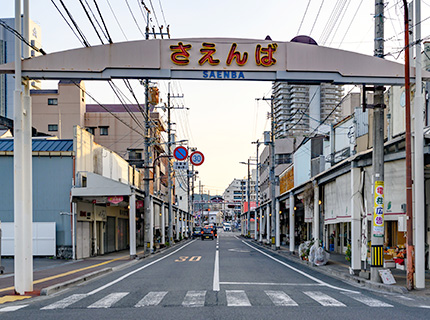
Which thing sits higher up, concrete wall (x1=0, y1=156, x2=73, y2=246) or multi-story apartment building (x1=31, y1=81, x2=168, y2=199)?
multi-story apartment building (x1=31, y1=81, x2=168, y2=199)

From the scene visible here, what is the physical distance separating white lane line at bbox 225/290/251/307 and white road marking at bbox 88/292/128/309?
2728 millimetres

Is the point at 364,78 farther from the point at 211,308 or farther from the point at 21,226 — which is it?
the point at 21,226

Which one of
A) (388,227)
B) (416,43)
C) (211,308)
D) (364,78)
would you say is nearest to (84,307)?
(211,308)

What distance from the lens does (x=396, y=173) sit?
18797 mm

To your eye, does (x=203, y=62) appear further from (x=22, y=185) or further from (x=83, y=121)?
(x=83, y=121)

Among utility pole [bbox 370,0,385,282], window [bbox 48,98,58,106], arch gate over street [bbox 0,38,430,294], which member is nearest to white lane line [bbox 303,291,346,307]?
utility pole [bbox 370,0,385,282]

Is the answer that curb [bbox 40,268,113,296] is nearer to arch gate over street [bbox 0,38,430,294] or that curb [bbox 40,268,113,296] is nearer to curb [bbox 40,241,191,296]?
curb [bbox 40,241,191,296]

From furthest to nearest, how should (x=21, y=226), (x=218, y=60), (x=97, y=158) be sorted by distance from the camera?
(x=97, y=158) < (x=218, y=60) < (x=21, y=226)

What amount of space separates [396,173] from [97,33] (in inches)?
450

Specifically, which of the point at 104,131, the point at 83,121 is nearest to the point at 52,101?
the point at 83,121

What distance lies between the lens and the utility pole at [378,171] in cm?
1662

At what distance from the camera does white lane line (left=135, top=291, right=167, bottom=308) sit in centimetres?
1185

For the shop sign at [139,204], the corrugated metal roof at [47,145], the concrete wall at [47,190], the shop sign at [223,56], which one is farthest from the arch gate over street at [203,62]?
the shop sign at [139,204]

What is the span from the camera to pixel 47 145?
30312 millimetres
